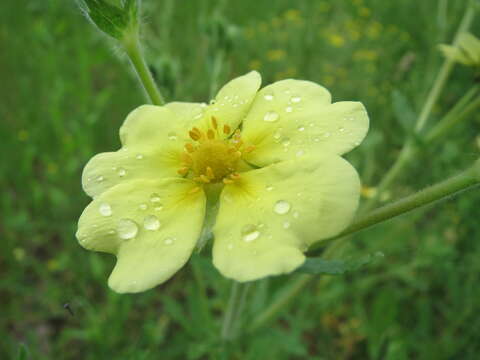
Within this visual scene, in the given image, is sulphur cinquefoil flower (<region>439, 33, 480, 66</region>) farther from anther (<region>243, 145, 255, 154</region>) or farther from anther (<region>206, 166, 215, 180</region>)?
anther (<region>206, 166, 215, 180</region>)

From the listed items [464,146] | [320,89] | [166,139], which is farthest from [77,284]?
[464,146]

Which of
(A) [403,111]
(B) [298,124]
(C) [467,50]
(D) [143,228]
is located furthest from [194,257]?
(C) [467,50]

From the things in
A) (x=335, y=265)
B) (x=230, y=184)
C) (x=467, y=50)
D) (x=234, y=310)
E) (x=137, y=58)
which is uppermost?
(x=137, y=58)

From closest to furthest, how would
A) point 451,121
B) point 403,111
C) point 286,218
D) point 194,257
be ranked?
point 286,218 < point 194,257 < point 451,121 < point 403,111

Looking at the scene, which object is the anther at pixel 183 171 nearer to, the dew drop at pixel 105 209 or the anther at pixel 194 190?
the anther at pixel 194 190

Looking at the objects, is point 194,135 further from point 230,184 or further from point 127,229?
point 127,229

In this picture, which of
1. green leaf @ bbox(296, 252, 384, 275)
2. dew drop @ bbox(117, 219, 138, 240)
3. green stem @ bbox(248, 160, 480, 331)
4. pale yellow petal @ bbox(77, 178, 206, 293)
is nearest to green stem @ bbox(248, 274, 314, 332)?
green leaf @ bbox(296, 252, 384, 275)
